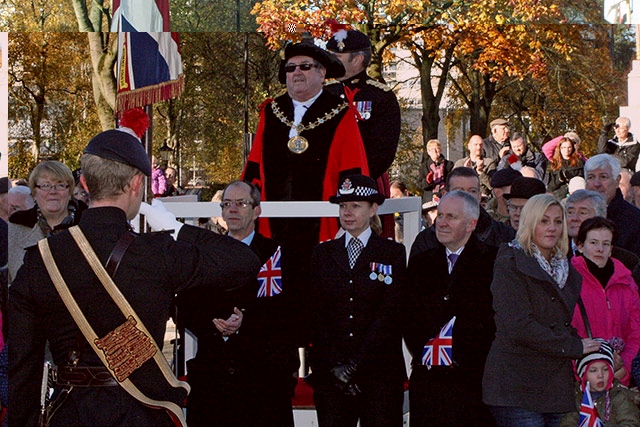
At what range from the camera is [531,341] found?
14.3 ft

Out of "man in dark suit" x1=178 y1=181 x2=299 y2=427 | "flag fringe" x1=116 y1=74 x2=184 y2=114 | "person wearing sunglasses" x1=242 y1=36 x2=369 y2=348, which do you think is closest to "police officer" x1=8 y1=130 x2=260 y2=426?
"man in dark suit" x1=178 y1=181 x2=299 y2=427

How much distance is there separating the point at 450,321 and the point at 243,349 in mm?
1015

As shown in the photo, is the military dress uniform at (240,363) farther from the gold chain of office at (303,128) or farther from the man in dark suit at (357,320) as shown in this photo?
the gold chain of office at (303,128)

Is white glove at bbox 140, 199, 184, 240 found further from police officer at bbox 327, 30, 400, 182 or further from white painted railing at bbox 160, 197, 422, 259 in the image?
police officer at bbox 327, 30, 400, 182

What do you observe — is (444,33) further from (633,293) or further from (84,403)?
(84,403)

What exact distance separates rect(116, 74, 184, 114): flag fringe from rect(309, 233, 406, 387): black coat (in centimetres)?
157

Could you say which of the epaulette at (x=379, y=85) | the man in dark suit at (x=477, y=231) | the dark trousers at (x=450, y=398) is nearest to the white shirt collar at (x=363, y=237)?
the man in dark suit at (x=477, y=231)

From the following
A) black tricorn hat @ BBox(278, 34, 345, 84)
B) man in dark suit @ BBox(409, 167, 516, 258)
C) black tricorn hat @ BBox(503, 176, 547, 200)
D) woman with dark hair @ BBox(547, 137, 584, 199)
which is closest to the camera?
man in dark suit @ BBox(409, 167, 516, 258)

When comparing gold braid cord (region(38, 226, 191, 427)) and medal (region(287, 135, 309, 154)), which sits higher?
medal (region(287, 135, 309, 154))

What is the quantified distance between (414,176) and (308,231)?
1.56 metres

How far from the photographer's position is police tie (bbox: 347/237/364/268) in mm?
4703

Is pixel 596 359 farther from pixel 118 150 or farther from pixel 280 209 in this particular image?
pixel 118 150

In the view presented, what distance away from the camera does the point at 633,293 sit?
15.7 ft

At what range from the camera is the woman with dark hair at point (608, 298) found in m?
4.71
